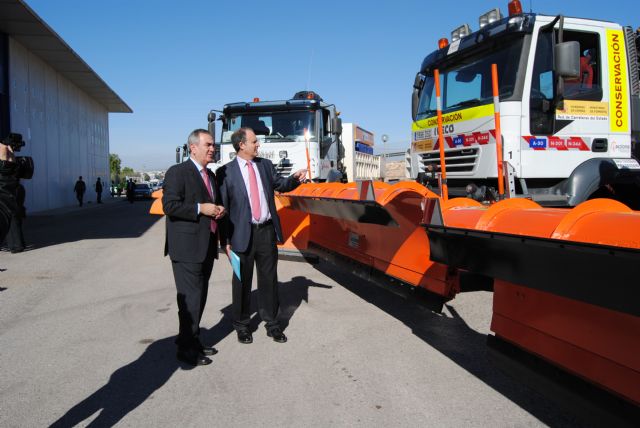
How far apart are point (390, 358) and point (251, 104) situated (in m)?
7.81

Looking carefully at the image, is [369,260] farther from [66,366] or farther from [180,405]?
[66,366]

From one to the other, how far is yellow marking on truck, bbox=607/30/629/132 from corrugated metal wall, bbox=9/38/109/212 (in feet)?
67.5

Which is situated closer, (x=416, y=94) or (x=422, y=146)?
(x=422, y=146)

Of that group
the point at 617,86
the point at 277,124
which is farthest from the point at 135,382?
the point at 277,124

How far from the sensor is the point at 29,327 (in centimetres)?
479

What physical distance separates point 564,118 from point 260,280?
374 cm

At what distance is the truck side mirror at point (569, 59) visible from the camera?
16.4ft

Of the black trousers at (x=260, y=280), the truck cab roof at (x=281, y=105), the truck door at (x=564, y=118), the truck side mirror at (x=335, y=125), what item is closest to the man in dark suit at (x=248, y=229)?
the black trousers at (x=260, y=280)

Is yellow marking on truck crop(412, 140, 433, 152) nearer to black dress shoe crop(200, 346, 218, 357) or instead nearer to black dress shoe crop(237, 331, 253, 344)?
black dress shoe crop(237, 331, 253, 344)

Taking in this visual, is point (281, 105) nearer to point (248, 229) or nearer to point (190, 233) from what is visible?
point (248, 229)

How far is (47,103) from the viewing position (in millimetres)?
26109

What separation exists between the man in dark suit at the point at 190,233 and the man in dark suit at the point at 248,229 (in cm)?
35

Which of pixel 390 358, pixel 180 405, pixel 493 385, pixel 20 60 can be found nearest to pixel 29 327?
pixel 180 405

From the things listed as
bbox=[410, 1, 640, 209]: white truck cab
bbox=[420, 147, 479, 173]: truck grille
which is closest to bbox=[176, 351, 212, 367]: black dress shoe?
bbox=[410, 1, 640, 209]: white truck cab
